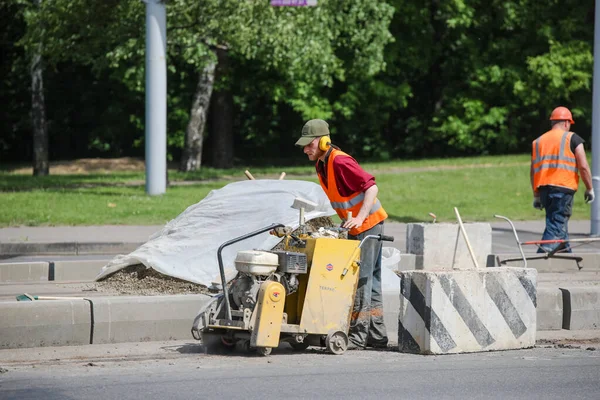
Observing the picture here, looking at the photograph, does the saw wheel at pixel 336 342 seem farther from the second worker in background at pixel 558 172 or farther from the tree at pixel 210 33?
the tree at pixel 210 33

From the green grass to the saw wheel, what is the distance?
9786 millimetres

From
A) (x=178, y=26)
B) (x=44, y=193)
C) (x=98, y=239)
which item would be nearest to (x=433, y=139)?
(x=178, y=26)

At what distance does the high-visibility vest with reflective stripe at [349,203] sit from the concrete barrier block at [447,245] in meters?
4.16

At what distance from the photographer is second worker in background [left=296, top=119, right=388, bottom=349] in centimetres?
818

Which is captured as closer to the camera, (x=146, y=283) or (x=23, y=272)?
(x=146, y=283)

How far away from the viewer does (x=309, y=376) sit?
7062 mm

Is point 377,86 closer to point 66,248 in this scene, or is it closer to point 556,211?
point 66,248

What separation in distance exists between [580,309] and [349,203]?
276cm

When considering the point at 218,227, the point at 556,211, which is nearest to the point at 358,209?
the point at 218,227

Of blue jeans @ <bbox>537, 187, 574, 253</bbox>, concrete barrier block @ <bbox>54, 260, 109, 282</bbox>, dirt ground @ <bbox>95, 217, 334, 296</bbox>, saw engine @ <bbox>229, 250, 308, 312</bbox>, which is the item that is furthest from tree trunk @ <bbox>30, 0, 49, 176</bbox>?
saw engine @ <bbox>229, 250, 308, 312</bbox>

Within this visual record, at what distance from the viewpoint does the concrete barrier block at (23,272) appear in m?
11.9

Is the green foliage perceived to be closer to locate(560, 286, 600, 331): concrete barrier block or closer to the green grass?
the green grass

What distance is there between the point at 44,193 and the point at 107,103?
779 inches

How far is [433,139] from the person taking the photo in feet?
128
